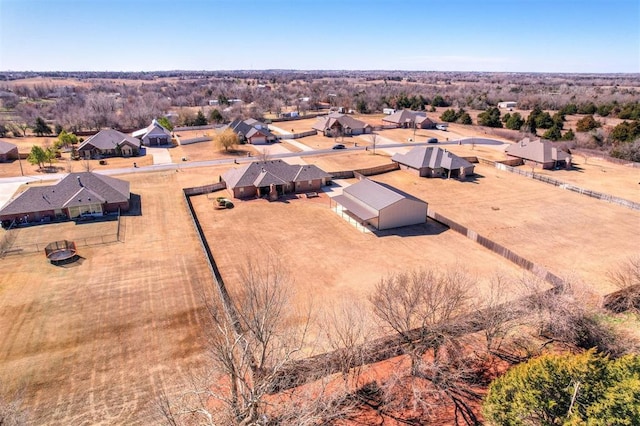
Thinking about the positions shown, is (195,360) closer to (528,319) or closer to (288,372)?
(288,372)

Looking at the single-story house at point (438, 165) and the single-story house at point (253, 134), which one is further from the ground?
the single-story house at point (253, 134)

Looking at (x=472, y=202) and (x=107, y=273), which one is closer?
(x=107, y=273)

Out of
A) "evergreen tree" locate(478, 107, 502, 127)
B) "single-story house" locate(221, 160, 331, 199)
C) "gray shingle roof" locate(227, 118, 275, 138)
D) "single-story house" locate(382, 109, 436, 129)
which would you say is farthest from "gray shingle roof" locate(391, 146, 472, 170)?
"evergreen tree" locate(478, 107, 502, 127)

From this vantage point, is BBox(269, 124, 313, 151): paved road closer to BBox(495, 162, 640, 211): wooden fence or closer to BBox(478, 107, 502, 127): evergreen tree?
BBox(495, 162, 640, 211): wooden fence

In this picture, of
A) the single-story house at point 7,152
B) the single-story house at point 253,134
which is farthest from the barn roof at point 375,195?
the single-story house at point 7,152

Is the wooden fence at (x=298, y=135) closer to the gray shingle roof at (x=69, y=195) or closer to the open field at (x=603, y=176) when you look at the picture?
the gray shingle roof at (x=69, y=195)

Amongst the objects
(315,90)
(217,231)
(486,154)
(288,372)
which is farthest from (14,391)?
(315,90)
